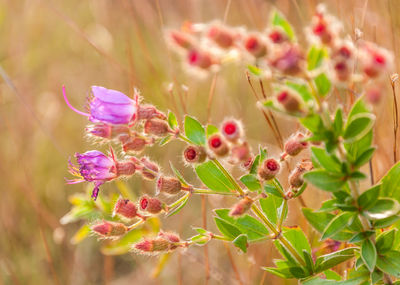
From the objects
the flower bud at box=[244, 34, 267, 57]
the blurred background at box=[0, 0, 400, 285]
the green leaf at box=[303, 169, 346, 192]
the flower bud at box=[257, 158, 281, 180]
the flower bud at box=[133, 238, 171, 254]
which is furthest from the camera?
the blurred background at box=[0, 0, 400, 285]

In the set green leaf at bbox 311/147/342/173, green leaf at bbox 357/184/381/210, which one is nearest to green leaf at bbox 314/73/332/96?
green leaf at bbox 311/147/342/173

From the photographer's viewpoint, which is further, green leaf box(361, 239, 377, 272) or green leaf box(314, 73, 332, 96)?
green leaf box(361, 239, 377, 272)

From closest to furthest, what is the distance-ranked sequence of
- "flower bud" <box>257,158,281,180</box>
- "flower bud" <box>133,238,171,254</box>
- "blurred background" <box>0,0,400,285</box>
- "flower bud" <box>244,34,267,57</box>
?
"flower bud" <box>244,34,267,57</box> < "flower bud" <box>257,158,281,180</box> < "flower bud" <box>133,238,171,254</box> < "blurred background" <box>0,0,400,285</box>

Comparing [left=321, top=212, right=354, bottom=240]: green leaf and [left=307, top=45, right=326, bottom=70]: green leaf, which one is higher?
[left=307, top=45, right=326, bottom=70]: green leaf

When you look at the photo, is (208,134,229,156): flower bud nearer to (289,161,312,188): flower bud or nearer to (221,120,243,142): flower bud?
(221,120,243,142): flower bud

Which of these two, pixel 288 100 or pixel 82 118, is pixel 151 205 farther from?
pixel 82 118

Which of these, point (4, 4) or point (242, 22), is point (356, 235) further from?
point (4, 4)

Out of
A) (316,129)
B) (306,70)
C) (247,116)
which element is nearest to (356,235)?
(316,129)
